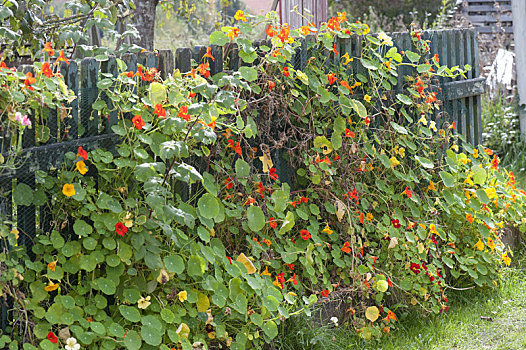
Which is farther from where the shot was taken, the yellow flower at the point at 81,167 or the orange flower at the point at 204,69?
the orange flower at the point at 204,69

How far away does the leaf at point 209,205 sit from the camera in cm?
255

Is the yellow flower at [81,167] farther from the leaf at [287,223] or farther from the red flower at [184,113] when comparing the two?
the leaf at [287,223]

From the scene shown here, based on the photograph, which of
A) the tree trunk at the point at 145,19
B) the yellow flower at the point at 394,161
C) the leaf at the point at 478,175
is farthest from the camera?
the tree trunk at the point at 145,19

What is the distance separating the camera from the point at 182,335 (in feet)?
7.88

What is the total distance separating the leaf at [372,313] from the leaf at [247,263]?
66cm

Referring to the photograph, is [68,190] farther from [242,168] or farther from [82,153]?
[242,168]

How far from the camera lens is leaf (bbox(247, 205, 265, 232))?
278 cm

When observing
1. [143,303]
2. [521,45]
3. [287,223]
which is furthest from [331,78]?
[521,45]

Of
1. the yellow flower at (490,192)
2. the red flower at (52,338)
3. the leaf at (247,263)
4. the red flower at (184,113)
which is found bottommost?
the red flower at (52,338)

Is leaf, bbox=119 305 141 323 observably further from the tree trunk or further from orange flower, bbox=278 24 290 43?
the tree trunk

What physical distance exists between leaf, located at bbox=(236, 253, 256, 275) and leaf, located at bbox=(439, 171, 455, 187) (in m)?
1.43

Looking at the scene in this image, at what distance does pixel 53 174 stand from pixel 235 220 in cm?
82

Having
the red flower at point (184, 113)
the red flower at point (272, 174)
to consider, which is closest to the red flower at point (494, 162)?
the red flower at point (272, 174)

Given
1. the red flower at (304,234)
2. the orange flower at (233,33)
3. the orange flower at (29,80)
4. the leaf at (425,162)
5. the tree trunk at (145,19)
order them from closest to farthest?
1. the orange flower at (29,80)
2. the orange flower at (233,33)
3. the red flower at (304,234)
4. the leaf at (425,162)
5. the tree trunk at (145,19)
